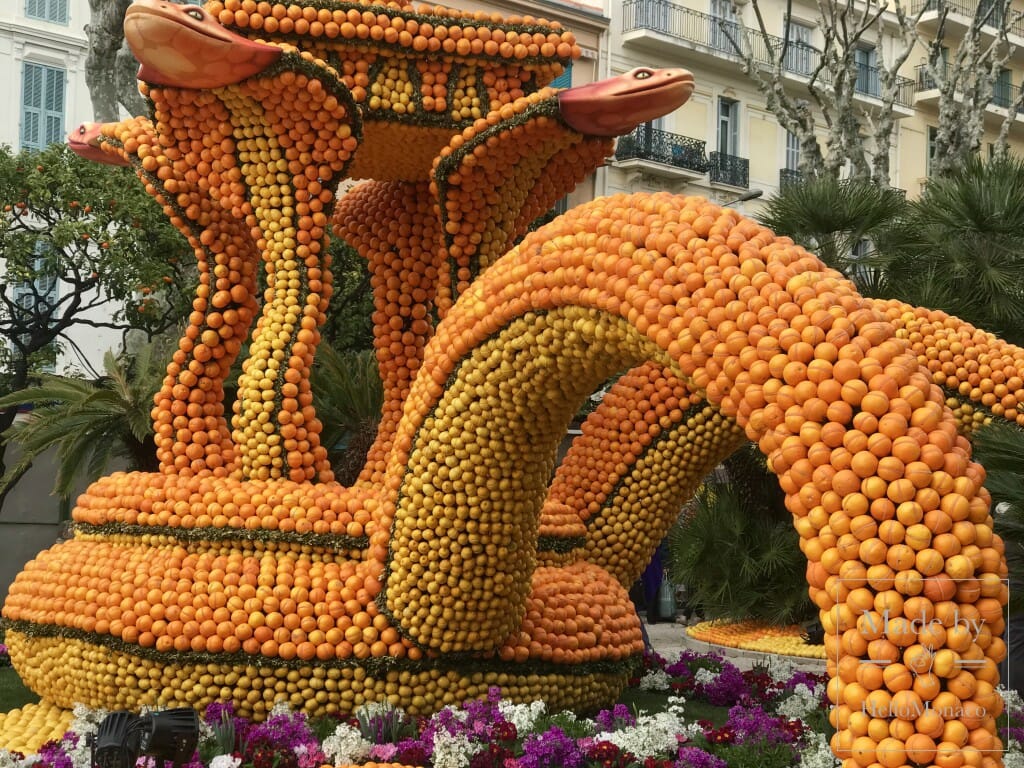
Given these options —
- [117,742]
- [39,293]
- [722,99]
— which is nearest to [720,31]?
[722,99]

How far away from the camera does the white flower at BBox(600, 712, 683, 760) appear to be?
15.3ft

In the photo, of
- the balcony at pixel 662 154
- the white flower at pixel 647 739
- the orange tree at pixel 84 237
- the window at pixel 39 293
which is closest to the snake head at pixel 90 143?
the white flower at pixel 647 739

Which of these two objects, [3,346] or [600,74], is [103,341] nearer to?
[3,346]

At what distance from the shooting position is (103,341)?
762 inches

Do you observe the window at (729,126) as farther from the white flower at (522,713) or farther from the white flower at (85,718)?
the white flower at (85,718)

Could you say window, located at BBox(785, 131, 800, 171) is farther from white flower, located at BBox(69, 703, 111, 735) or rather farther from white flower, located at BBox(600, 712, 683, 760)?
white flower, located at BBox(69, 703, 111, 735)

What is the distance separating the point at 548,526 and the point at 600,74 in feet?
62.3

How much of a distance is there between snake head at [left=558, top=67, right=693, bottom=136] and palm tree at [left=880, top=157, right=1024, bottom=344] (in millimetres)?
5283

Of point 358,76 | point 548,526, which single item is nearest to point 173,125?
point 358,76

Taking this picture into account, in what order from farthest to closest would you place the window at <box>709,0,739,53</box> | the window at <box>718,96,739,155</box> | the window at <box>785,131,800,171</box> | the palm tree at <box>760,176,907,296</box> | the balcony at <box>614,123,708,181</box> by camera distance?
the window at <box>785,131,800,171</box> < the window at <box>718,96,739,155</box> < the window at <box>709,0,739,53</box> < the balcony at <box>614,123,708,181</box> < the palm tree at <box>760,176,907,296</box>

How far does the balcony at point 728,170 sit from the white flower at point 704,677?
1947 centimetres

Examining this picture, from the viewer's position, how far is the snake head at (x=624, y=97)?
18.6 ft

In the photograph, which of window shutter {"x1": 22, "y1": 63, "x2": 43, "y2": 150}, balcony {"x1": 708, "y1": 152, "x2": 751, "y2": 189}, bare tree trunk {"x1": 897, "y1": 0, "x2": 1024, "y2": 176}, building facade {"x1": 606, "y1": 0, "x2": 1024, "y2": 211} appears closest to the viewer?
bare tree trunk {"x1": 897, "y1": 0, "x2": 1024, "y2": 176}

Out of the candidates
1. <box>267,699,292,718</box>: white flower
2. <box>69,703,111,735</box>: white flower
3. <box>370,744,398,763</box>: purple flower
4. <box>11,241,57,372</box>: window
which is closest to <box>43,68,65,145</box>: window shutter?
<box>11,241,57,372</box>: window
